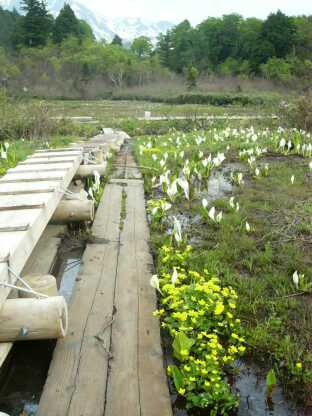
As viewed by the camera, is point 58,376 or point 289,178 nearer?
point 58,376

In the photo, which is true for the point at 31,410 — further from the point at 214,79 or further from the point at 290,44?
the point at 290,44

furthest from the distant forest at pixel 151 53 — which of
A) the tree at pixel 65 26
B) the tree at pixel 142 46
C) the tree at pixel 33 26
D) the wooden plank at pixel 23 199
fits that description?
the wooden plank at pixel 23 199

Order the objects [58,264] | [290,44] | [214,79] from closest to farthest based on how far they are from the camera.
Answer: [58,264], [214,79], [290,44]

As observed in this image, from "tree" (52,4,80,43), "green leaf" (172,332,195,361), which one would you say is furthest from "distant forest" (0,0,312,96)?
"green leaf" (172,332,195,361)

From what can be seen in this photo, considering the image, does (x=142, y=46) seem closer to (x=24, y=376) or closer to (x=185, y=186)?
(x=185, y=186)

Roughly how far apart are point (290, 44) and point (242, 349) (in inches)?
2169

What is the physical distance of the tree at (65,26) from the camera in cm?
6200

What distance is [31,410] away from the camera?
2703 mm

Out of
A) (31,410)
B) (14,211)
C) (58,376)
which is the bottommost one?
(31,410)

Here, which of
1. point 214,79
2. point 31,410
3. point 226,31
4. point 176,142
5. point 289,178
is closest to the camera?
point 31,410

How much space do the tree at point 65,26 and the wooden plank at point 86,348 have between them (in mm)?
62302

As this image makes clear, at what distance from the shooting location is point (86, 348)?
304cm

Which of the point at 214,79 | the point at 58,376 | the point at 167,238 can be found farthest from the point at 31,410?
the point at 214,79

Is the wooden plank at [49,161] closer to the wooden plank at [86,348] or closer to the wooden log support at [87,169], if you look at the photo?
the wooden log support at [87,169]
